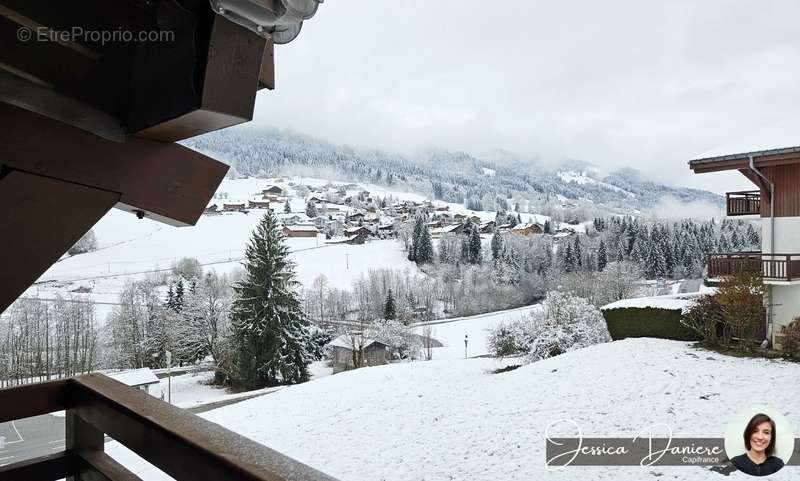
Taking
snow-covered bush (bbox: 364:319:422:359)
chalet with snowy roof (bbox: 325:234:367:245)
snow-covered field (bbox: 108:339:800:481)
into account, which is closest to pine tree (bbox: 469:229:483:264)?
chalet with snowy roof (bbox: 325:234:367:245)

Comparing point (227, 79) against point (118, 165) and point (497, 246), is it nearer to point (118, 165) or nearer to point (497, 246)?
point (118, 165)

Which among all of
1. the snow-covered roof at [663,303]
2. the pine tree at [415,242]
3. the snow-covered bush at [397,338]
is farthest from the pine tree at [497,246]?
the snow-covered roof at [663,303]

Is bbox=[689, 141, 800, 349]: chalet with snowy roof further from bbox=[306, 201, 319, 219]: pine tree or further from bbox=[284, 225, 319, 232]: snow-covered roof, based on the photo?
bbox=[306, 201, 319, 219]: pine tree

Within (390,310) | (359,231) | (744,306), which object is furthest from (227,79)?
(359,231)

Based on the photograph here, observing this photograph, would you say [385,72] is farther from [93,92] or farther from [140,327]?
[93,92]

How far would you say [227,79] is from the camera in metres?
0.69

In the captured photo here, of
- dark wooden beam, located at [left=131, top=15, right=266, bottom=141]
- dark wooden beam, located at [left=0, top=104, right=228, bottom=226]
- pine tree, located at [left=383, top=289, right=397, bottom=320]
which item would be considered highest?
dark wooden beam, located at [left=131, top=15, right=266, bottom=141]

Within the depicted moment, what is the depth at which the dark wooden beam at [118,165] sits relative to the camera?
2.31 ft

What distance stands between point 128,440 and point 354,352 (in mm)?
17682

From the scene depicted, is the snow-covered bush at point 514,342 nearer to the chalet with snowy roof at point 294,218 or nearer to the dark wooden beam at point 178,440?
the dark wooden beam at point 178,440

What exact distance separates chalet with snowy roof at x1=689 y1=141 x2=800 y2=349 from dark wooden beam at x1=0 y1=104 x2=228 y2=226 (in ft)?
27.7

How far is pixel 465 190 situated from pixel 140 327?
64244mm

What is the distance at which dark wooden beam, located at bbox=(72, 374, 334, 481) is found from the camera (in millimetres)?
542

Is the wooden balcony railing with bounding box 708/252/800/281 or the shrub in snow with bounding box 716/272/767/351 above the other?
the wooden balcony railing with bounding box 708/252/800/281
